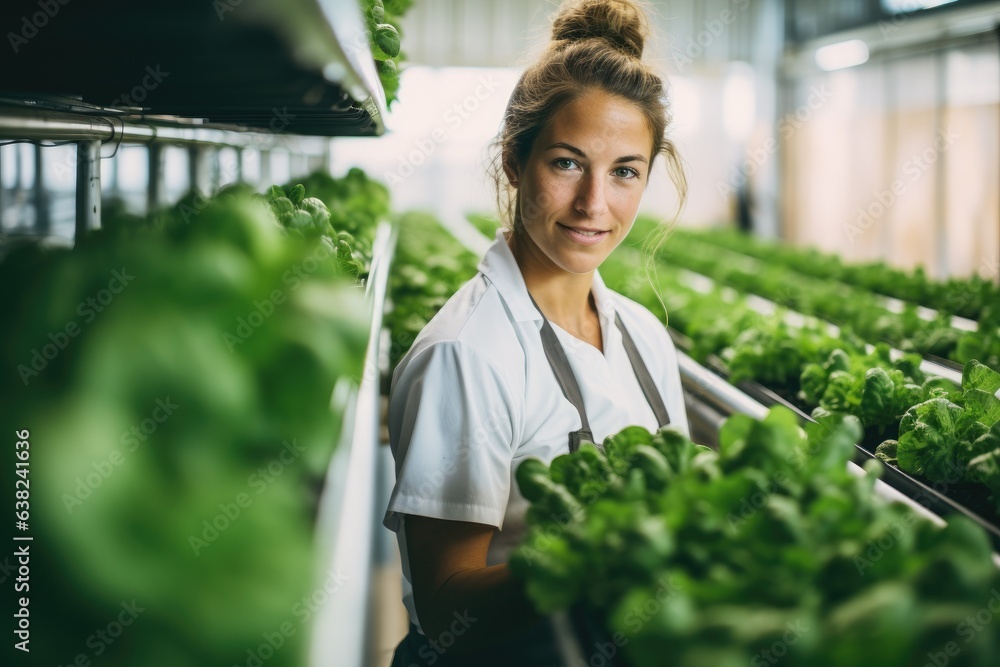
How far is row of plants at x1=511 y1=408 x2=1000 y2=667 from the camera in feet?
1.97

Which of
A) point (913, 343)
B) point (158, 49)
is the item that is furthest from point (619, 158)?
point (913, 343)

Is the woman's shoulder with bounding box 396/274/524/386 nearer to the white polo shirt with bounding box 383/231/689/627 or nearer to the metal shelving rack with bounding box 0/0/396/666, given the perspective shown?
the white polo shirt with bounding box 383/231/689/627

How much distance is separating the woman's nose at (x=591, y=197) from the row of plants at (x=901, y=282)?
1925 mm

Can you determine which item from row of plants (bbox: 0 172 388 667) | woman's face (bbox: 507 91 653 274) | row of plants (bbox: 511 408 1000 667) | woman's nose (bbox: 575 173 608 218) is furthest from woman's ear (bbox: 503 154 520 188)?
row of plants (bbox: 0 172 388 667)

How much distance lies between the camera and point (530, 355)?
1530 millimetres

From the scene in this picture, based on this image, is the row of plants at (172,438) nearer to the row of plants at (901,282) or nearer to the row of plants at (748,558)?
the row of plants at (748,558)

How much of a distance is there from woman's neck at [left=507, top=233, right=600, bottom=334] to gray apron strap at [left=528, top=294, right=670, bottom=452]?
2.4 inches

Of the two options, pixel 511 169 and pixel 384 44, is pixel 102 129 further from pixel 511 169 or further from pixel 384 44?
pixel 511 169

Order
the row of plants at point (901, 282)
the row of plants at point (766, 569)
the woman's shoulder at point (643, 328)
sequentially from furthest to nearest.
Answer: the row of plants at point (901, 282) < the woman's shoulder at point (643, 328) < the row of plants at point (766, 569)

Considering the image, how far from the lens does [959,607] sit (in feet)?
2.01

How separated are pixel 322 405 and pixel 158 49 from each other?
0.43 m

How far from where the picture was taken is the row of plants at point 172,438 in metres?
0.47

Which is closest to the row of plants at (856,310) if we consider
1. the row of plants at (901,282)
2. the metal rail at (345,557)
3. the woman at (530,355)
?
the row of plants at (901,282)

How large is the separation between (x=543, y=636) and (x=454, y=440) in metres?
0.34
